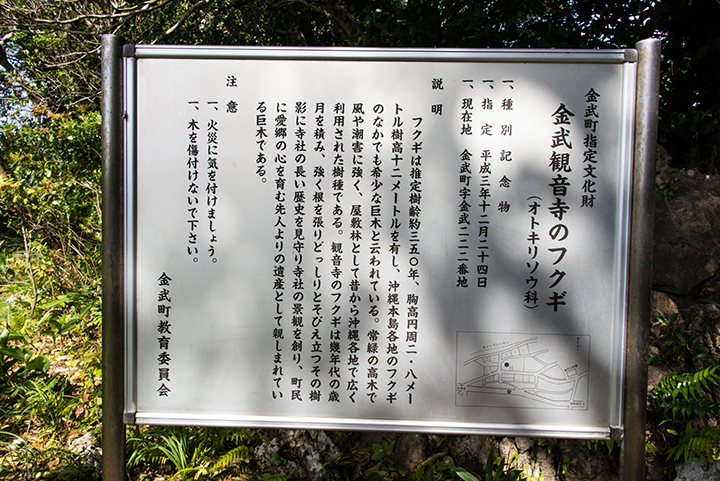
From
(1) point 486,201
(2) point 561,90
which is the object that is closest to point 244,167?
(1) point 486,201

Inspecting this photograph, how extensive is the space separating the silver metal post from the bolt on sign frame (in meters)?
Result: 0.07

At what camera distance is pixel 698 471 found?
8.59 ft

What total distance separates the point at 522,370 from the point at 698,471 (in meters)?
1.69

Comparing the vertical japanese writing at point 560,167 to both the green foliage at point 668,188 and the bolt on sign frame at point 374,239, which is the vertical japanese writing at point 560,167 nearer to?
the bolt on sign frame at point 374,239

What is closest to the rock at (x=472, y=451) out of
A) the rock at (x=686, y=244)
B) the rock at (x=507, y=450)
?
the rock at (x=507, y=450)

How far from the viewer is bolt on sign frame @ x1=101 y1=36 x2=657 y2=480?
2.13 meters

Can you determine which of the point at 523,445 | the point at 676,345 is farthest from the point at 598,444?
the point at 676,345

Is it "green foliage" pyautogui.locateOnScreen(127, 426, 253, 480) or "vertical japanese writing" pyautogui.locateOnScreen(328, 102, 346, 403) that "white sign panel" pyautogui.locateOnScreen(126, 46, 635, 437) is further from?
"green foliage" pyautogui.locateOnScreen(127, 426, 253, 480)

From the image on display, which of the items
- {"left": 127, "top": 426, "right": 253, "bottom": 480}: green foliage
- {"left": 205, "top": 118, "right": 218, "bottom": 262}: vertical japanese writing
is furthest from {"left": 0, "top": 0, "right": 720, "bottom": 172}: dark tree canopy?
{"left": 127, "top": 426, "right": 253, "bottom": 480}: green foliage

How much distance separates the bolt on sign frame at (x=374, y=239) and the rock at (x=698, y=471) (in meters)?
1.12

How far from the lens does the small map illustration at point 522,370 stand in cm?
214

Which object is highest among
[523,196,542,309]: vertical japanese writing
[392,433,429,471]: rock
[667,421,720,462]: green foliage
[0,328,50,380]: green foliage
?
[523,196,542,309]: vertical japanese writing

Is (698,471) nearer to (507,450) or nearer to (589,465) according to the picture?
(589,465)

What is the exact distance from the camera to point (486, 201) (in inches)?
84.7
